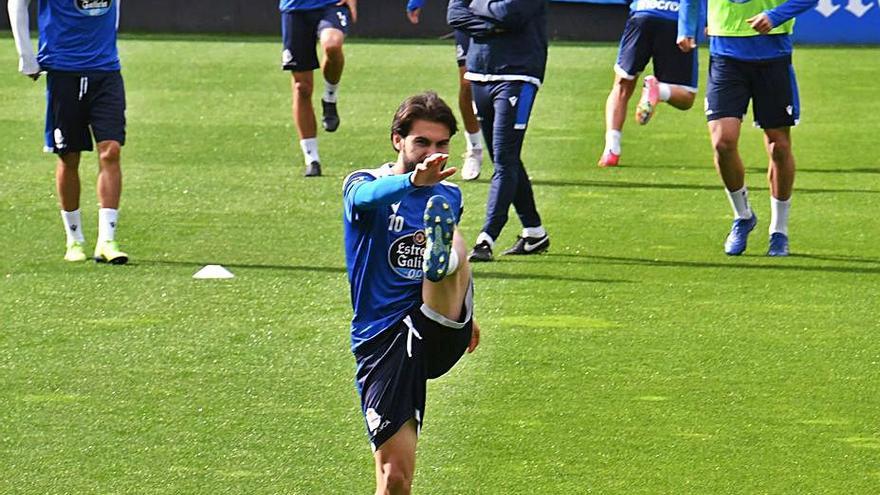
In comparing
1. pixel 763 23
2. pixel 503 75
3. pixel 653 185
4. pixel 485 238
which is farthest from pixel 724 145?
pixel 653 185

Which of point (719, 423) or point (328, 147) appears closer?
point (719, 423)

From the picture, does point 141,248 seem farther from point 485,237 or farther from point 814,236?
point 814,236

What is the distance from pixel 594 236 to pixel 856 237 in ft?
5.65

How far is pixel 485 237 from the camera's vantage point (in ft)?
35.4

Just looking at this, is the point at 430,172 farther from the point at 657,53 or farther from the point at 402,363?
the point at 657,53

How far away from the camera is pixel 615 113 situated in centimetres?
1452

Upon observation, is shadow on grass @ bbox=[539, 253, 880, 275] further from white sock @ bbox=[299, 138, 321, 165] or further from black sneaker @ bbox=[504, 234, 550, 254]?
white sock @ bbox=[299, 138, 321, 165]

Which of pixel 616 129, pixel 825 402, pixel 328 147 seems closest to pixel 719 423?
pixel 825 402

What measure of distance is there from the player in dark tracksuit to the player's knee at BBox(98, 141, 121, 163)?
215 centimetres

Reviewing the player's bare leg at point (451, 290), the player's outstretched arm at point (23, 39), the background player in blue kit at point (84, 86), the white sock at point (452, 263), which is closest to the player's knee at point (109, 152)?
the background player in blue kit at point (84, 86)

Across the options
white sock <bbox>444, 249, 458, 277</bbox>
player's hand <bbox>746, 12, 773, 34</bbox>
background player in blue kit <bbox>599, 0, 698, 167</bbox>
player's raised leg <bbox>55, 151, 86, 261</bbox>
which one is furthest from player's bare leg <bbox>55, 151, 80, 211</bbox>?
white sock <bbox>444, 249, 458, 277</bbox>

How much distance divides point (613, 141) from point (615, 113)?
16.3 inches

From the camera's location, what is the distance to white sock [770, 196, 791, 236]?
11.2 meters

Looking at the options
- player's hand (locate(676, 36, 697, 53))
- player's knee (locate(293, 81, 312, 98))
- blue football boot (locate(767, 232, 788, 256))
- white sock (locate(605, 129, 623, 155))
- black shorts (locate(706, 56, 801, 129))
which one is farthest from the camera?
white sock (locate(605, 129, 623, 155))
